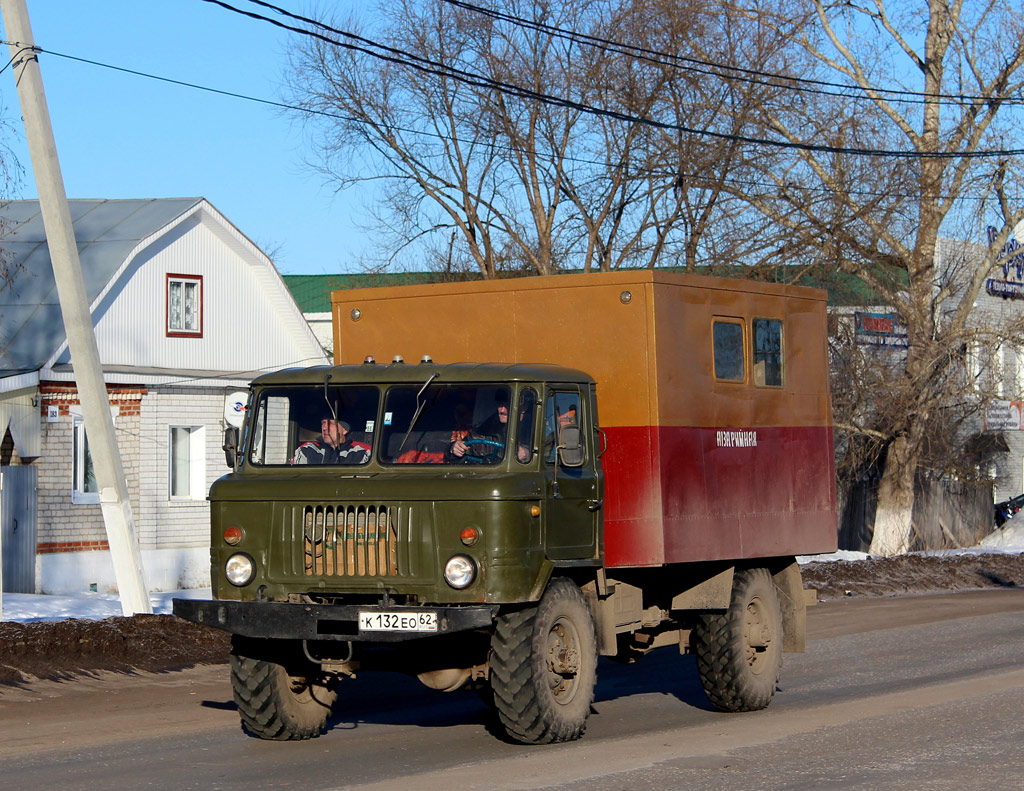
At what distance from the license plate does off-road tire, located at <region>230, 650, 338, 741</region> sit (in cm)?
113

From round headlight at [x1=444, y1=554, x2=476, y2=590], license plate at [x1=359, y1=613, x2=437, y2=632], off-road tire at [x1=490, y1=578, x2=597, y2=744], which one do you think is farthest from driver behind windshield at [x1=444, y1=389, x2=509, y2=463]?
license plate at [x1=359, y1=613, x2=437, y2=632]

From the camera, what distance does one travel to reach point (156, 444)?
23672 millimetres

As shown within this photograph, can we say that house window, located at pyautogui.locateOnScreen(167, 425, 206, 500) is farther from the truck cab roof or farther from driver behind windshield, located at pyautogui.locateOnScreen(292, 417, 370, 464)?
driver behind windshield, located at pyautogui.locateOnScreen(292, 417, 370, 464)

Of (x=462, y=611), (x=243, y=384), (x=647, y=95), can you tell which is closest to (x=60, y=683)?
(x=462, y=611)

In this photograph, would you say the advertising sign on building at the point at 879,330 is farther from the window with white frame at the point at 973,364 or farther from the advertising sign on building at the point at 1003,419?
the advertising sign on building at the point at 1003,419

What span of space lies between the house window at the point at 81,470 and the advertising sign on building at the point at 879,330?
14643mm

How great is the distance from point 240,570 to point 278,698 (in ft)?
3.14

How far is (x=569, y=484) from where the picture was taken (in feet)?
29.2

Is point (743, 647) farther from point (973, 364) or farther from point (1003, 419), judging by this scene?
point (1003, 419)

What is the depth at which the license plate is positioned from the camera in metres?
7.96

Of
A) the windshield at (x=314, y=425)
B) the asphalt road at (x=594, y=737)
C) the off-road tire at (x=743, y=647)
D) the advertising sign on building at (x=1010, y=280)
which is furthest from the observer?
the advertising sign on building at (x=1010, y=280)

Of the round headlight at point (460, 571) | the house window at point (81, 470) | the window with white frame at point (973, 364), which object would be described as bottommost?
the round headlight at point (460, 571)

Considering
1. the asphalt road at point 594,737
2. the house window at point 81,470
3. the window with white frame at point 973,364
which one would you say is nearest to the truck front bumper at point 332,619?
the asphalt road at point 594,737

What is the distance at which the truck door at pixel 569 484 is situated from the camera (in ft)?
28.5
